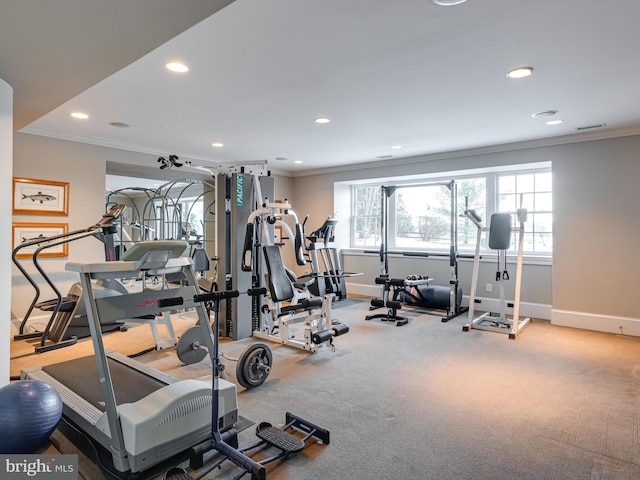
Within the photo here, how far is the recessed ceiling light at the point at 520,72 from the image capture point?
2.77m

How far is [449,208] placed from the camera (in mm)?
6422

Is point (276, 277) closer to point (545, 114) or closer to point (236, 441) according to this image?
point (236, 441)

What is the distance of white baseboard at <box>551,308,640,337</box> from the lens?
174 inches

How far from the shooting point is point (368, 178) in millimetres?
6820

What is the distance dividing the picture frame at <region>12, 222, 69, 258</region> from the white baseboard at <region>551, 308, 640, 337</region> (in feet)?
20.8

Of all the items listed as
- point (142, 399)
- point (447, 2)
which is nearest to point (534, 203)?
point (447, 2)

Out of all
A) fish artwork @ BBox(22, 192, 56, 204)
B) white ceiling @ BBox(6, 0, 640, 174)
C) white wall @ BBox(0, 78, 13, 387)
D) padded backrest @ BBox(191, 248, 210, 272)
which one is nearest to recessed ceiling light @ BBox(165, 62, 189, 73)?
white ceiling @ BBox(6, 0, 640, 174)

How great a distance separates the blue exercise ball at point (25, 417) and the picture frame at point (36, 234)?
2884 millimetres

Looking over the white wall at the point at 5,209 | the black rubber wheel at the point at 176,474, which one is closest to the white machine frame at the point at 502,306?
the black rubber wheel at the point at 176,474

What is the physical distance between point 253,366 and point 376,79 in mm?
2444

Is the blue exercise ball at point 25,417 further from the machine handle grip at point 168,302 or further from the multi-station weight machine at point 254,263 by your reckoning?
the multi-station weight machine at point 254,263

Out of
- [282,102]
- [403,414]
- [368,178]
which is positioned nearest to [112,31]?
[282,102]

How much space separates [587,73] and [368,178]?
4.14 m

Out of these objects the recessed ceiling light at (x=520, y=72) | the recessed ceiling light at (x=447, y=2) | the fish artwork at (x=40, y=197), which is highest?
the recessed ceiling light at (x=520, y=72)
